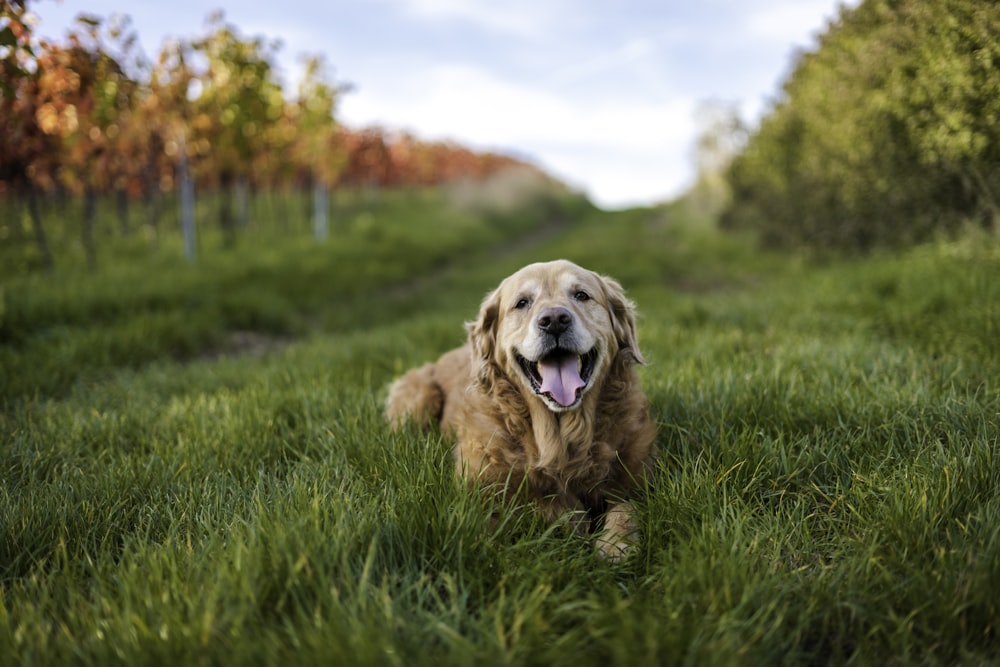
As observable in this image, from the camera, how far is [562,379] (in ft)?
8.00

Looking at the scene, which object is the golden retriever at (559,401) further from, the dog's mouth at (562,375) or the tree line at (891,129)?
the tree line at (891,129)

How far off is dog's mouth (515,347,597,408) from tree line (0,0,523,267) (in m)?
3.72

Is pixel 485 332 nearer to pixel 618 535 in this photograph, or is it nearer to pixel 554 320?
pixel 554 320

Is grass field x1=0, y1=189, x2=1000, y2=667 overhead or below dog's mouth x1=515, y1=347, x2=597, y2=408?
below

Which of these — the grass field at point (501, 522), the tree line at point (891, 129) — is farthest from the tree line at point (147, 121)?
the tree line at point (891, 129)

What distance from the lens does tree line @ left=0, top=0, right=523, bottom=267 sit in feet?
21.9

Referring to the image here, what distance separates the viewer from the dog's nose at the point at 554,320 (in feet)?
7.77

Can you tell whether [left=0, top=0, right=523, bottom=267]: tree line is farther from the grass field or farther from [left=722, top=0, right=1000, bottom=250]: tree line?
[left=722, top=0, right=1000, bottom=250]: tree line

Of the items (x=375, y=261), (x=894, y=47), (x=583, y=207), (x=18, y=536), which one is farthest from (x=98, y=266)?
(x=583, y=207)

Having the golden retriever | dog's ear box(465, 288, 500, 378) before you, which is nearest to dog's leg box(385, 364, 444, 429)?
the golden retriever

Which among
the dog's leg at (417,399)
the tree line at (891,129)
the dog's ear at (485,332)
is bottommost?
the dog's leg at (417,399)

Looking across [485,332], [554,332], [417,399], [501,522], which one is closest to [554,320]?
[554,332]

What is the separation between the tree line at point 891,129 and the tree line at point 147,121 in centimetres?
688

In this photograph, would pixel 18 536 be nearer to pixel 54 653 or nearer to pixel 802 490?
pixel 54 653
